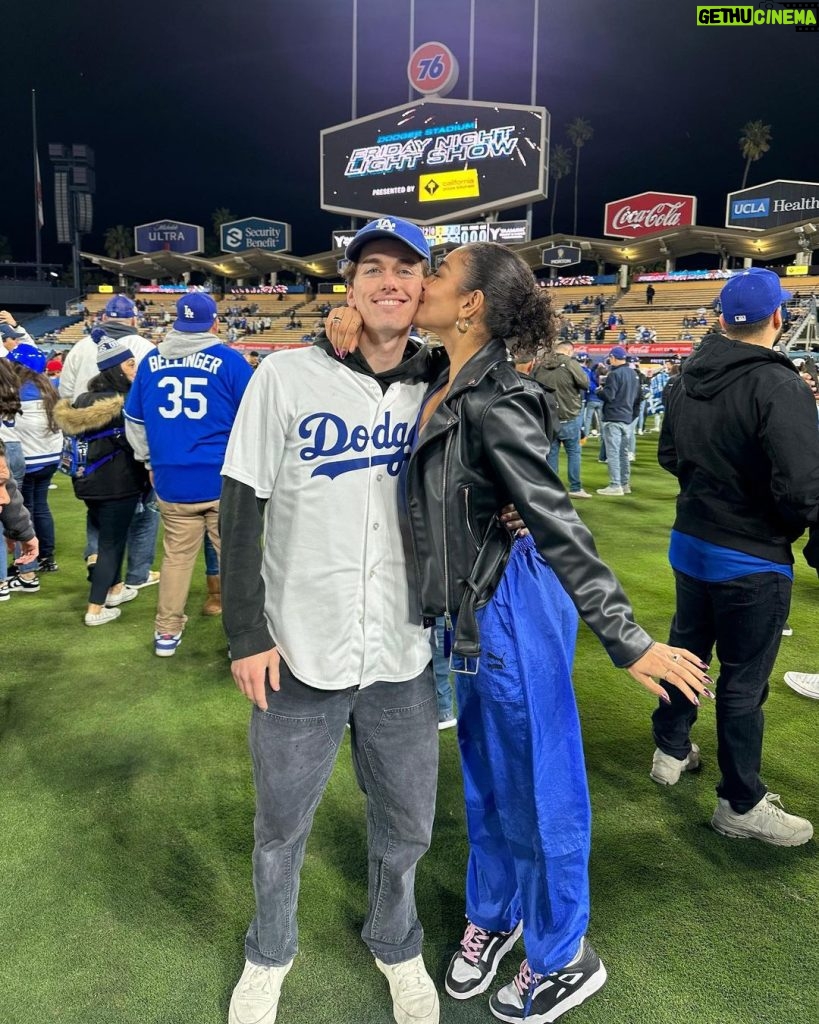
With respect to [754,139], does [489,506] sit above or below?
below

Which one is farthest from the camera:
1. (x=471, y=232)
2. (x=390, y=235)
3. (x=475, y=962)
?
(x=471, y=232)

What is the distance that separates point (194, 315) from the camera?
3762mm

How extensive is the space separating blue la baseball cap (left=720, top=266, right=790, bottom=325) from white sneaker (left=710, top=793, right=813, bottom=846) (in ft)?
5.88

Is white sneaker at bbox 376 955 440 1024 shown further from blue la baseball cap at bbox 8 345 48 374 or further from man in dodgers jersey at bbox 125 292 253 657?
blue la baseball cap at bbox 8 345 48 374

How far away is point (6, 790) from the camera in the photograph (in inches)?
110

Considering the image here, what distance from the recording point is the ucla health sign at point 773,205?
42250mm

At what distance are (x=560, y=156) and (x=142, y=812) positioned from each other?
87.9 m

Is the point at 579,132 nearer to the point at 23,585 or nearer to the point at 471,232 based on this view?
the point at 471,232

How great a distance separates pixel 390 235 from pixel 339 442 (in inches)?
18.8

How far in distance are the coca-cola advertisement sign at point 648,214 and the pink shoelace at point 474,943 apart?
4988cm

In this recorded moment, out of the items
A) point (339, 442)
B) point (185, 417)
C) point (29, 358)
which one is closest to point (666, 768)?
point (339, 442)

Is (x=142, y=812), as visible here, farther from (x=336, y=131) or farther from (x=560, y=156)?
(x=560, y=156)

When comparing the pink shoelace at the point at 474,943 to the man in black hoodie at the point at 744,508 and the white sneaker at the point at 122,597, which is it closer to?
the man in black hoodie at the point at 744,508

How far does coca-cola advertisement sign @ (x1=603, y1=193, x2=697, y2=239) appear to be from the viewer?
151 ft
